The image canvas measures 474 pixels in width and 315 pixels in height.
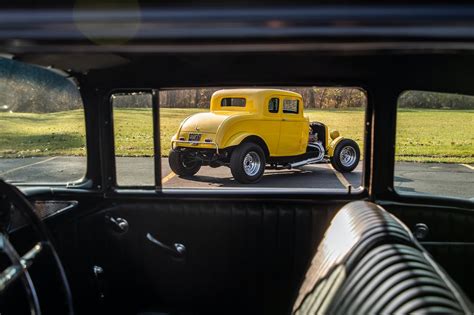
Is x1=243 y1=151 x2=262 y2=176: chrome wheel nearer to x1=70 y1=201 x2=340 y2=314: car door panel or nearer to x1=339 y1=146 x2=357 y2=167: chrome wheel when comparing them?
x1=339 y1=146 x2=357 y2=167: chrome wheel

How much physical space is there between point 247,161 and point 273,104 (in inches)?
34.1

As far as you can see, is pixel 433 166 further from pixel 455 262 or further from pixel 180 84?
pixel 180 84

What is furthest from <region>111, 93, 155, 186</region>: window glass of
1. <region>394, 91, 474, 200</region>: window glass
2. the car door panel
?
<region>394, 91, 474, 200</region>: window glass

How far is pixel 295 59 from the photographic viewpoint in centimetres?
274

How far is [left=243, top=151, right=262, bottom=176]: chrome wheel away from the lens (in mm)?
6830

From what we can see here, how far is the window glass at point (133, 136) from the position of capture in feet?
9.71

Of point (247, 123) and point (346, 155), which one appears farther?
point (247, 123)

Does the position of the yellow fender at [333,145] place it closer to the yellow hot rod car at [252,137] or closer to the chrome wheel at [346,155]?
the yellow hot rod car at [252,137]

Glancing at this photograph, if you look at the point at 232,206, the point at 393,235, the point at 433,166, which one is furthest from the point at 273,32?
the point at 433,166

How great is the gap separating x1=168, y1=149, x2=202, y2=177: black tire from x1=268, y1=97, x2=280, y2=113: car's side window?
4.06ft

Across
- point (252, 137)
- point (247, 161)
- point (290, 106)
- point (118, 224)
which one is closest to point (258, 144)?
point (252, 137)

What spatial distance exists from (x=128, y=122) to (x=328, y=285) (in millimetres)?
1809

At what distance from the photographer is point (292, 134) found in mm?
7402

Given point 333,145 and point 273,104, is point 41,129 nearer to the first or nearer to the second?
point 273,104
